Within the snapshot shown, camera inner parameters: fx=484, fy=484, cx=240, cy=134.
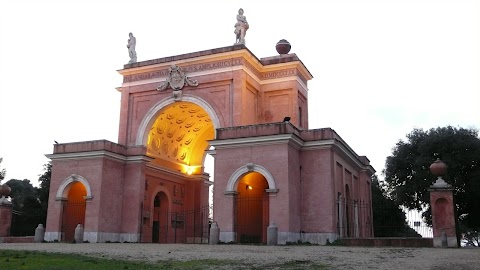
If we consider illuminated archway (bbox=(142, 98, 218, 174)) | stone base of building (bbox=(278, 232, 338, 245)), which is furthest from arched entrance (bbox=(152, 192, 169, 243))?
stone base of building (bbox=(278, 232, 338, 245))

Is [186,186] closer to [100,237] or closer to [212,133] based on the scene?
[212,133]

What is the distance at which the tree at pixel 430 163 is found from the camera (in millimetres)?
35500

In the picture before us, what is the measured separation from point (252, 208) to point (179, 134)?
368 inches

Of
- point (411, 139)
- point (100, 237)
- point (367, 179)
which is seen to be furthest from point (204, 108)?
point (411, 139)

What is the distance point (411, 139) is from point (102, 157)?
25429 millimetres

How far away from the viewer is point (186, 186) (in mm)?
36094

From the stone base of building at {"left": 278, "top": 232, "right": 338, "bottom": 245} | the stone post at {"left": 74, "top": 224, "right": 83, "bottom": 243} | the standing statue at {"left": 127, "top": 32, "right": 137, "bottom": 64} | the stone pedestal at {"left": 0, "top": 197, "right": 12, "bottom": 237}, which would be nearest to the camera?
the stone base of building at {"left": 278, "top": 232, "right": 338, "bottom": 245}

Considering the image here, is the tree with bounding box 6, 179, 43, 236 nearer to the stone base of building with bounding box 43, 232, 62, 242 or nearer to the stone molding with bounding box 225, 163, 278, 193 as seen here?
the stone base of building with bounding box 43, 232, 62, 242

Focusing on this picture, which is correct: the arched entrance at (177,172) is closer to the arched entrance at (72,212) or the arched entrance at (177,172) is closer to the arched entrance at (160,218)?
the arched entrance at (160,218)

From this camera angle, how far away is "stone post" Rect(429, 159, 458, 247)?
1930 centimetres

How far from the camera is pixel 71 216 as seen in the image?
29.7 meters

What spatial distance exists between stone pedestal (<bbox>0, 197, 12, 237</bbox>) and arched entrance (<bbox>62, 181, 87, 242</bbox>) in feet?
11.0

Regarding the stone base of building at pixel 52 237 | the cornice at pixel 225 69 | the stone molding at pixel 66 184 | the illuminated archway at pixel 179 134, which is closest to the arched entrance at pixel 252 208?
the illuminated archway at pixel 179 134

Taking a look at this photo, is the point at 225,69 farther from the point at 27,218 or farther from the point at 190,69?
the point at 27,218
